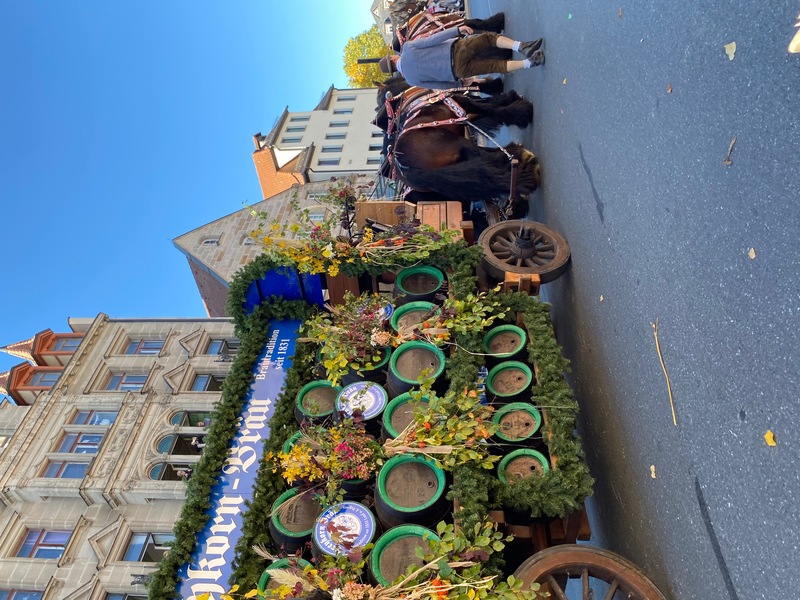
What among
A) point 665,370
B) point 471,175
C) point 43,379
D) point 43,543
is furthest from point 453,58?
point 43,379

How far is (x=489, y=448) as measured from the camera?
329 centimetres

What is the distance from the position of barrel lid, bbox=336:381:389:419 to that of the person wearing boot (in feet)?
12.0

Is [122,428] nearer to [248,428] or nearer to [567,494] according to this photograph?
[248,428]

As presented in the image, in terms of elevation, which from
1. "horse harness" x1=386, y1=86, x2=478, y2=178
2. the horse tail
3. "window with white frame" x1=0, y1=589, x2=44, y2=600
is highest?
"horse harness" x1=386, y1=86, x2=478, y2=178

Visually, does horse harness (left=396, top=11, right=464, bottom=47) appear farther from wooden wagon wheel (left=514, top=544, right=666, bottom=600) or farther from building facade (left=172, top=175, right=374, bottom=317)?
building facade (left=172, top=175, right=374, bottom=317)

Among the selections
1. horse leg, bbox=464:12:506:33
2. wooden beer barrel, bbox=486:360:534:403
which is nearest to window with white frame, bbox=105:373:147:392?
horse leg, bbox=464:12:506:33

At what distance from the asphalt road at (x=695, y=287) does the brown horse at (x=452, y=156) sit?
143 cm

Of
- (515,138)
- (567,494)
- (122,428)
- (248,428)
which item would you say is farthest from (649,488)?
(122,428)

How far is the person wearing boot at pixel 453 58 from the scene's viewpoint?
5641 mm

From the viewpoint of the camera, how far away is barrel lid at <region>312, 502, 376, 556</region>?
298cm

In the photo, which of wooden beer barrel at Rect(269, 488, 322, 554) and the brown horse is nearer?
wooden beer barrel at Rect(269, 488, 322, 554)

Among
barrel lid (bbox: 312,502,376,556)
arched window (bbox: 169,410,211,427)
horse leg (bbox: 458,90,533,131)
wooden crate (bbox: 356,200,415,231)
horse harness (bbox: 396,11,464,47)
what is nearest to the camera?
barrel lid (bbox: 312,502,376,556)

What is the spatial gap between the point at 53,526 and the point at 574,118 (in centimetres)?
1112

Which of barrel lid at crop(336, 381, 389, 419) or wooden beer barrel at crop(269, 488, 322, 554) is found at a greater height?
barrel lid at crop(336, 381, 389, 419)
